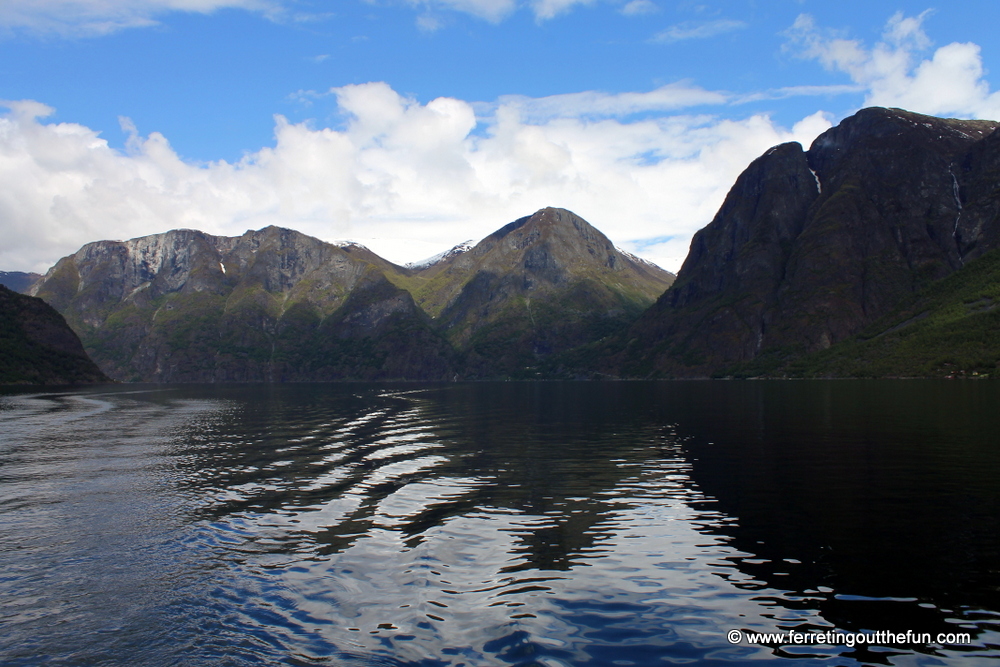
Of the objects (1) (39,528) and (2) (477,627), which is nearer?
(2) (477,627)

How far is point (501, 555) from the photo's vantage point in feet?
79.3

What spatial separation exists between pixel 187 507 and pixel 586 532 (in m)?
22.9

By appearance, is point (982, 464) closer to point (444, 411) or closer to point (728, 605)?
point (728, 605)

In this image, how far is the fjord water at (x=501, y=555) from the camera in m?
16.5

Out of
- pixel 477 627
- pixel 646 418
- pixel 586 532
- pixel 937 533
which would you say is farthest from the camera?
pixel 646 418

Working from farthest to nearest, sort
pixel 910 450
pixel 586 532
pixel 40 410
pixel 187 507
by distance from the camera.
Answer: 1. pixel 40 410
2. pixel 910 450
3. pixel 187 507
4. pixel 586 532

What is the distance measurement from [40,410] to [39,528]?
100 metres

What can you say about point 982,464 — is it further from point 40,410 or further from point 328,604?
point 40,410

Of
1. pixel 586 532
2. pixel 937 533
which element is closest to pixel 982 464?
pixel 937 533

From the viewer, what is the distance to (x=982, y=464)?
39625 millimetres

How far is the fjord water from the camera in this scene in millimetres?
16484

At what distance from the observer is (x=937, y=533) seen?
81.3 ft

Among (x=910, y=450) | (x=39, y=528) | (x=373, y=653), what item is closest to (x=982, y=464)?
(x=910, y=450)

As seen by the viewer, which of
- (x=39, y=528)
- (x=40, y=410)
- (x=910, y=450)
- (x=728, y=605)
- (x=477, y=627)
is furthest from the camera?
(x=40, y=410)
